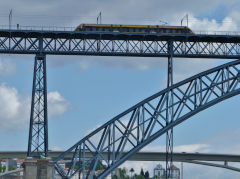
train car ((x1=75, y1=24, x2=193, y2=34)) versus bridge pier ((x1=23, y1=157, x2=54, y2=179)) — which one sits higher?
train car ((x1=75, y1=24, x2=193, y2=34))

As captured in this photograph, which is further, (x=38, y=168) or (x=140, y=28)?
(x=140, y=28)

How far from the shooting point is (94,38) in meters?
52.5

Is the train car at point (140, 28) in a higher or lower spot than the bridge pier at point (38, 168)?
higher

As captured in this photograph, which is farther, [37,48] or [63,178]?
[37,48]

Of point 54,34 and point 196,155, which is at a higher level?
point 54,34

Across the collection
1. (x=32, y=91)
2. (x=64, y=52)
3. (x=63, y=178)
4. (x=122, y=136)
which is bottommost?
(x=63, y=178)

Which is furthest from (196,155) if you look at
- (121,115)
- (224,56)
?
(121,115)

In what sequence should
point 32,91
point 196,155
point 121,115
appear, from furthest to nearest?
→ point 196,155, point 32,91, point 121,115

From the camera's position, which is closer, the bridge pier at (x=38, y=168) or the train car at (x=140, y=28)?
the bridge pier at (x=38, y=168)

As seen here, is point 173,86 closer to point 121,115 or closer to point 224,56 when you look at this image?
point 121,115

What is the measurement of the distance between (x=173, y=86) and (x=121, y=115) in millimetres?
4388

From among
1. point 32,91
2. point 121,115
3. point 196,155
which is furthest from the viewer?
point 196,155

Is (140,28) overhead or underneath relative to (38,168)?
overhead

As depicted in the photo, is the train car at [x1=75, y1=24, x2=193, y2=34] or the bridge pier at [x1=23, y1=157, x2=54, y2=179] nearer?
the bridge pier at [x1=23, y1=157, x2=54, y2=179]
